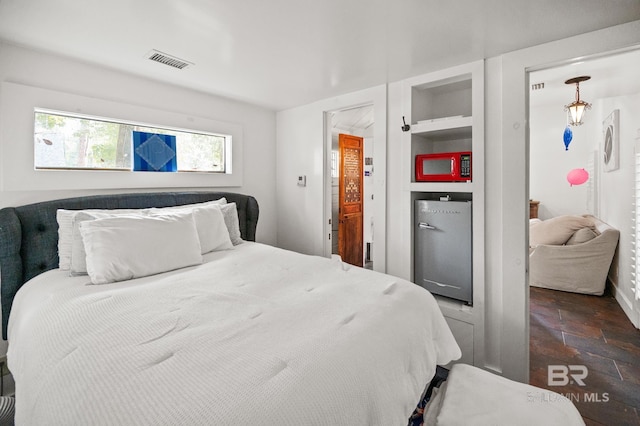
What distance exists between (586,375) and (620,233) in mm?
A: 2234

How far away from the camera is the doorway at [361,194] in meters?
4.26

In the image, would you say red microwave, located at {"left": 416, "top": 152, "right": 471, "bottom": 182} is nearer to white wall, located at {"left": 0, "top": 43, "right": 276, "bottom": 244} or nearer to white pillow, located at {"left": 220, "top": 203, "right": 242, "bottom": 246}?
white pillow, located at {"left": 220, "top": 203, "right": 242, "bottom": 246}

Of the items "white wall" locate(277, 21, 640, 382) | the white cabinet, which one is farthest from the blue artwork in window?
"white wall" locate(277, 21, 640, 382)

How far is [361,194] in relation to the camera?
185 inches

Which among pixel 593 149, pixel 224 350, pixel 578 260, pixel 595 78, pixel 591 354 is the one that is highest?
pixel 595 78

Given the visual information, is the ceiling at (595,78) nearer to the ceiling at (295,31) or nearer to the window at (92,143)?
the ceiling at (295,31)

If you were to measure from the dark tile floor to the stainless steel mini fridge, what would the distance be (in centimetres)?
84

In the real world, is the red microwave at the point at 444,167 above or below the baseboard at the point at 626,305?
above

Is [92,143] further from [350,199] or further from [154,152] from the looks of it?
[350,199]

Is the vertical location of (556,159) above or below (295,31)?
below

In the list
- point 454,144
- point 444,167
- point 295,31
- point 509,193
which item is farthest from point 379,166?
point 295,31

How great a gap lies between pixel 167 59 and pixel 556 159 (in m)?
6.25

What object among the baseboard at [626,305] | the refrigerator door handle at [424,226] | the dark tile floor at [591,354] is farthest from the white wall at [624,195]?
the refrigerator door handle at [424,226]

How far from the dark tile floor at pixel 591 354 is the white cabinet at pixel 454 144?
604mm
